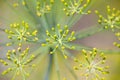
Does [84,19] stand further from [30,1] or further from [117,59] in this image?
[30,1]

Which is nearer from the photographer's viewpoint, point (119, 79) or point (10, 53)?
point (10, 53)

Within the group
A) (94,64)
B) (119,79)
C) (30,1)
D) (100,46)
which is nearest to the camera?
(94,64)

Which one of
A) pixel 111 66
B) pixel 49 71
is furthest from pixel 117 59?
pixel 49 71

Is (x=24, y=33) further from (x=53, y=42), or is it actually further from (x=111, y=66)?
(x=111, y=66)

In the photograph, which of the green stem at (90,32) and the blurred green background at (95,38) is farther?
the blurred green background at (95,38)

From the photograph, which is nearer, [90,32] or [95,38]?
[90,32]

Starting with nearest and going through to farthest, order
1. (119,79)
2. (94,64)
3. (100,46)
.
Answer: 1. (94,64)
2. (119,79)
3. (100,46)

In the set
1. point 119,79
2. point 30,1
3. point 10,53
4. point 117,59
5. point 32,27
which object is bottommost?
point 119,79

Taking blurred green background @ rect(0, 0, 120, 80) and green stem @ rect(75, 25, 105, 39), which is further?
blurred green background @ rect(0, 0, 120, 80)

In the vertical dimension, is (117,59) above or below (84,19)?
below

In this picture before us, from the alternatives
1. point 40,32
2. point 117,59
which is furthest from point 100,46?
point 40,32
